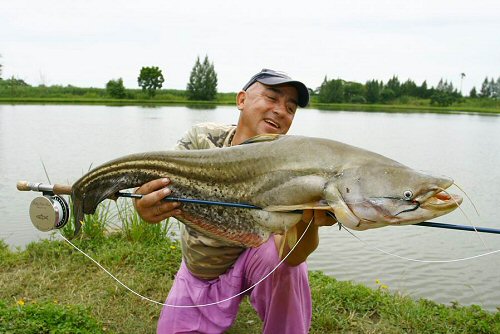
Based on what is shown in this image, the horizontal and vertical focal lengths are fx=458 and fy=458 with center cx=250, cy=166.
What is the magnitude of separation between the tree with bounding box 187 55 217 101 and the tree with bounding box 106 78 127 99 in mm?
10702

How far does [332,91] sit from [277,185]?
77.3 m

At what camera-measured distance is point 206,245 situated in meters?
3.00

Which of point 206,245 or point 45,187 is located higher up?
point 45,187

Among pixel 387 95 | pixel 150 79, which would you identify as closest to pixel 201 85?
pixel 150 79

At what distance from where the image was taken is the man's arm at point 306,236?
89.4 inches

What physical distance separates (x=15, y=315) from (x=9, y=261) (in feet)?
5.82

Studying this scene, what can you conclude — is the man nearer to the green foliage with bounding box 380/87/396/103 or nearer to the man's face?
the man's face

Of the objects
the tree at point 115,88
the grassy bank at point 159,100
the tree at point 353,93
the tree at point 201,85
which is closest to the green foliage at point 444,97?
the grassy bank at point 159,100

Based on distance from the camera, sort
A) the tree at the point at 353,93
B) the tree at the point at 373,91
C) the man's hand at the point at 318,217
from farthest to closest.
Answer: the tree at the point at 353,93
the tree at the point at 373,91
the man's hand at the point at 318,217

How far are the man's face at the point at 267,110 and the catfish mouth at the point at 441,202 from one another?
1.28m

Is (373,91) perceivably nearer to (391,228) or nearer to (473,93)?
(473,93)

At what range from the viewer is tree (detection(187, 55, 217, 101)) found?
70812mm

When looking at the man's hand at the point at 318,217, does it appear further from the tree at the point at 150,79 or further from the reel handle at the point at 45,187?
the tree at the point at 150,79

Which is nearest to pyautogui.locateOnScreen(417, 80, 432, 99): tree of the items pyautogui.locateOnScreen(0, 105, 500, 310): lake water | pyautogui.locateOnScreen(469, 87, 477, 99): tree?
pyautogui.locateOnScreen(469, 87, 477, 99): tree
